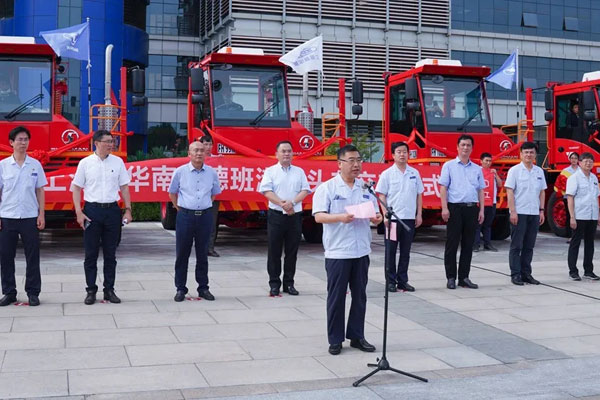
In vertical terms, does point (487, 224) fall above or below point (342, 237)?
below

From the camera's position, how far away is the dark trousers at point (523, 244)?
1042cm

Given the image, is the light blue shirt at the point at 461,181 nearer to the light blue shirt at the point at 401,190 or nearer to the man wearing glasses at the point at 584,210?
the light blue shirt at the point at 401,190

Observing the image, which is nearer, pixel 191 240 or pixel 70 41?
pixel 191 240

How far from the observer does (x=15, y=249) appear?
8445 millimetres

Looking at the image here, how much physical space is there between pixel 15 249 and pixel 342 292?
158 inches

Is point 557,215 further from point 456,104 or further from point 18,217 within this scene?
point 18,217

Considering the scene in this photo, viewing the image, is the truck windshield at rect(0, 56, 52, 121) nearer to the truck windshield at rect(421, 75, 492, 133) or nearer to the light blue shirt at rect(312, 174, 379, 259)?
the truck windshield at rect(421, 75, 492, 133)

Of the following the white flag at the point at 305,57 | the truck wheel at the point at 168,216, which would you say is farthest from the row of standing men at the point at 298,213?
the truck wheel at the point at 168,216

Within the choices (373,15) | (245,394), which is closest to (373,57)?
(373,15)

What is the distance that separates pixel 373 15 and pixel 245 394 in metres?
32.0

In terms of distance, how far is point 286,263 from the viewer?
371 inches

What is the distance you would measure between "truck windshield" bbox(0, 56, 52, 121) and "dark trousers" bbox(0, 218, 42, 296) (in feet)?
15.9

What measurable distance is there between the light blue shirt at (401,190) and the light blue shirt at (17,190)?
13.6ft

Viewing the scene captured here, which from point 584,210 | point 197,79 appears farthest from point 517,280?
point 197,79
